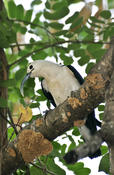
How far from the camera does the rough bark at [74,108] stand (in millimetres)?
1998

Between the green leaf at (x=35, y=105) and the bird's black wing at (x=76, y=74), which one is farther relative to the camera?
the bird's black wing at (x=76, y=74)

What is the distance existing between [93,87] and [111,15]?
1045 mm

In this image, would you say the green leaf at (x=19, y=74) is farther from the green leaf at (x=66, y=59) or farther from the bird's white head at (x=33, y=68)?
the green leaf at (x=66, y=59)

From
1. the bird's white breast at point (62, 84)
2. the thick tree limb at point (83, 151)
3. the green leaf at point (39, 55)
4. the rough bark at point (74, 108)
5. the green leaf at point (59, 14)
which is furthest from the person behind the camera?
the bird's white breast at point (62, 84)

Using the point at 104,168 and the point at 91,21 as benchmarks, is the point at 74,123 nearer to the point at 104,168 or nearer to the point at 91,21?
the point at 104,168

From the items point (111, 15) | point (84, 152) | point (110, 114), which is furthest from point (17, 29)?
point (84, 152)

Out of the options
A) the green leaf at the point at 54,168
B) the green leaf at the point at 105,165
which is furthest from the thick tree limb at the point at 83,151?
the green leaf at the point at 54,168

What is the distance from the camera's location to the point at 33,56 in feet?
10.7

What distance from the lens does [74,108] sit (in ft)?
7.07

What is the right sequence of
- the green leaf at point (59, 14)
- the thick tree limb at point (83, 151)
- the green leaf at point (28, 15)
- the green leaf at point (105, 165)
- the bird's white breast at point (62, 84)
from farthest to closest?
1. the bird's white breast at point (62, 84)
2. the green leaf at point (28, 15)
3. the green leaf at point (59, 14)
4. the green leaf at point (105, 165)
5. the thick tree limb at point (83, 151)

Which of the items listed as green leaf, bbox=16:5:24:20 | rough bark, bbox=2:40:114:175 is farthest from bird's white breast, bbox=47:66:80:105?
rough bark, bbox=2:40:114:175

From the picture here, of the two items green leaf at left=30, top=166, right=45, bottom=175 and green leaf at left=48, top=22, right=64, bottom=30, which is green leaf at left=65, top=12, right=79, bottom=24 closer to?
green leaf at left=48, top=22, right=64, bottom=30

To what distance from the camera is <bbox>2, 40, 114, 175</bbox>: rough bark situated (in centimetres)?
200

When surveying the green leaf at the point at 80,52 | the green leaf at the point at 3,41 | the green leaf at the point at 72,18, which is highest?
the green leaf at the point at 72,18
